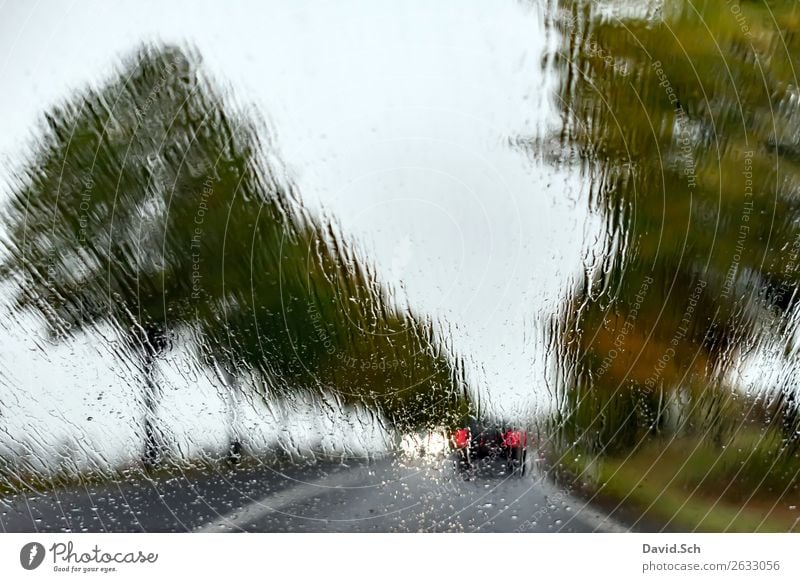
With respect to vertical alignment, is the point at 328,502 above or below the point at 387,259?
below

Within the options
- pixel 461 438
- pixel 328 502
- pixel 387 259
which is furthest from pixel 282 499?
pixel 387 259

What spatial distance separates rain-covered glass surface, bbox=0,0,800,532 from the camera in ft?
3.37

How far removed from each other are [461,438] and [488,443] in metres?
0.05

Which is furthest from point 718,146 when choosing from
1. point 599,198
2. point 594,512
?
point 594,512

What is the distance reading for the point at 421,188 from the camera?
1.04 m

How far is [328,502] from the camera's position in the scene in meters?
1.05

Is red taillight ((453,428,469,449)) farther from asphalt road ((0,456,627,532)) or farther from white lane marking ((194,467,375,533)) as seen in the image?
white lane marking ((194,467,375,533))

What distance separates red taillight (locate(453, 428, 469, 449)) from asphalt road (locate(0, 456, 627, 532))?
4 cm

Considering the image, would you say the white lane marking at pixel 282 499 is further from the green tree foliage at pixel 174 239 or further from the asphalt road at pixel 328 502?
the green tree foliage at pixel 174 239

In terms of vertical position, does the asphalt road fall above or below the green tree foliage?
below

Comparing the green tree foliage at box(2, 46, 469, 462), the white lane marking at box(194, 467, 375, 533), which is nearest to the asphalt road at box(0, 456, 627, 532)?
the white lane marking at box(194, 467, 375, 533)

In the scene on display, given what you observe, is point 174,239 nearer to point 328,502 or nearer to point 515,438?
point 328,502
